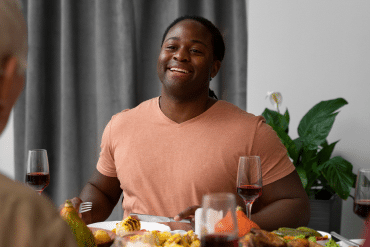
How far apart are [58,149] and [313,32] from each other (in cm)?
190

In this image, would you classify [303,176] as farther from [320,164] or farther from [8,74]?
[8,74]

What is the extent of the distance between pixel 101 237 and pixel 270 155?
775 mm

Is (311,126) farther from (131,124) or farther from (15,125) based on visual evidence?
(15,125)

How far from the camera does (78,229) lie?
735 millimetres

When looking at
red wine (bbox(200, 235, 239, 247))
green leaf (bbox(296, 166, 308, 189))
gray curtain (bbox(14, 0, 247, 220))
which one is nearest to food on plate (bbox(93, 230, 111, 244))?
red wine (bbox(200, 235, 239, 247))

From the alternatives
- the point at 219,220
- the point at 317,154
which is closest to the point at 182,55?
the point at 219,220

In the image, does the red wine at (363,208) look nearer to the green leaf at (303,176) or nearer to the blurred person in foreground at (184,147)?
the blurred person in foreground at (184,147)

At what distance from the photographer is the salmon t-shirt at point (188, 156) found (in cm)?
138

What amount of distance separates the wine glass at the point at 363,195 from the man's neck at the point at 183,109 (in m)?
0.70

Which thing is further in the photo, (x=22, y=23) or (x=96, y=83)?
(x=96, y=83)

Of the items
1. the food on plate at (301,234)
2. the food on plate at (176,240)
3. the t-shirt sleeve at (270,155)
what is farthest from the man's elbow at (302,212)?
the food on plate at (176,240)

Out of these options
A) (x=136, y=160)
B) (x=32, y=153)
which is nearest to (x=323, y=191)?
(x=136, y=160)

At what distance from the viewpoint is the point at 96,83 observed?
261cm

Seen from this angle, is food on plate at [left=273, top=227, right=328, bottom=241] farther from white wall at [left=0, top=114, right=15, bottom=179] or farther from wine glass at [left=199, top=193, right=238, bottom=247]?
white wall at [left=0, top=114, right=15, bottom=179]
